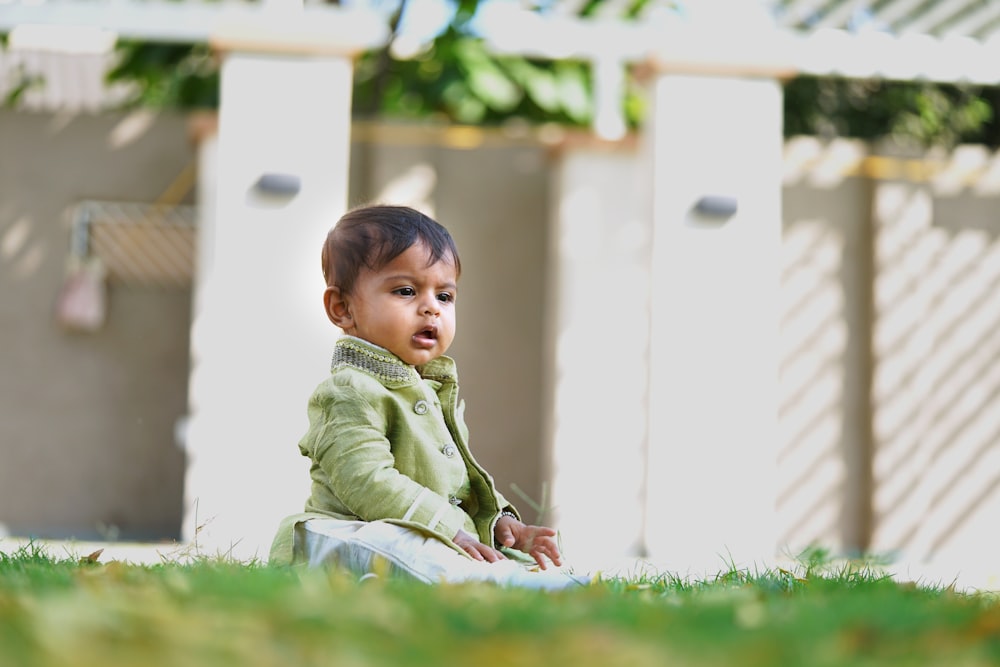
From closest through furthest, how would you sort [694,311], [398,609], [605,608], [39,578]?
1. [398,609]
2. [605,608]
3. [39,578]
4. [694,311]

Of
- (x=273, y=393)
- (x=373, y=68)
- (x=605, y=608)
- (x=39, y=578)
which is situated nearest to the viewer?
(x=605, y=608)

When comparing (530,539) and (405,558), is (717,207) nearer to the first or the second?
(530,539)

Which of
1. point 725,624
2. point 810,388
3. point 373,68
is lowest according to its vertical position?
point 810,388

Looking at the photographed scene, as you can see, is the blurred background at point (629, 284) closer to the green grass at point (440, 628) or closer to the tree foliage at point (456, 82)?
the tree foliage at point (456, 82)

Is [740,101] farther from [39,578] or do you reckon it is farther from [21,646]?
[21,646]

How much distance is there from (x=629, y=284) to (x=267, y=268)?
2005mm

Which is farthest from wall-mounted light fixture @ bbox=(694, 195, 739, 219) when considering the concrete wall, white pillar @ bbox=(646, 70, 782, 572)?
the concrete wall

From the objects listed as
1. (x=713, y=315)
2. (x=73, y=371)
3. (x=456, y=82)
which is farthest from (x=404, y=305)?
(x=456, y=82)

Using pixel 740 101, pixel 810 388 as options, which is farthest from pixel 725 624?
pixel 810 388

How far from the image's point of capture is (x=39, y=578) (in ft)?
7.18

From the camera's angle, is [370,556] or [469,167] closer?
[370,556]

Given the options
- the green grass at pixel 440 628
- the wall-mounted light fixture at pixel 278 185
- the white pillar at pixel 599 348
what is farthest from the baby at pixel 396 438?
the white pillar at pixel 599 348

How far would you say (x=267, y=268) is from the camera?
5828mm

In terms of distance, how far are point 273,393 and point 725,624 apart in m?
4.30
